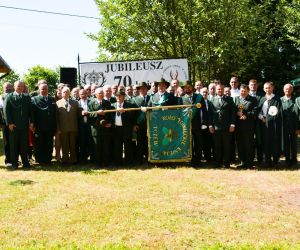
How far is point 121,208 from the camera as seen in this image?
234 inches

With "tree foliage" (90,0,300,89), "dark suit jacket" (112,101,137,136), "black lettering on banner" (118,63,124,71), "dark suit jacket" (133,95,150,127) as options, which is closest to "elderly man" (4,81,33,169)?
"dark suit jacket" (112,101,137,136)

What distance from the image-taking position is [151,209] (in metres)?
5.91

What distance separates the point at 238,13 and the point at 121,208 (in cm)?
1265

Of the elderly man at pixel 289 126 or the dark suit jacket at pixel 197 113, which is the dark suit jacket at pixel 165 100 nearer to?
the dark suit jacket at pixel 197 113

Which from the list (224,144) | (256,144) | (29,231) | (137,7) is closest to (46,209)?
(29,231)

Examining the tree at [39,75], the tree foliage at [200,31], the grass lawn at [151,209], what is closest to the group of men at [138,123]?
the grass lawn at [151,209]

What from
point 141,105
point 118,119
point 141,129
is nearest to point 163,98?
point 141,105

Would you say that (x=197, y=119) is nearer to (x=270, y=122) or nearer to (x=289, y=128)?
(x=270, y=122)

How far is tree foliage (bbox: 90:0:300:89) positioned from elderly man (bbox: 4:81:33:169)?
27.0 ft

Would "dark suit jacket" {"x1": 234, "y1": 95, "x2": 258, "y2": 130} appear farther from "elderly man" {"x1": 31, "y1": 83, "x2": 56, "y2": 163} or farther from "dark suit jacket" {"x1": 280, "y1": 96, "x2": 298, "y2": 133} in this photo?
"elderly man" {"x1": 31, "y1": 83, "x2": 56, "y2": 163}

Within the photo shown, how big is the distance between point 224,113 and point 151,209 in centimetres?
375

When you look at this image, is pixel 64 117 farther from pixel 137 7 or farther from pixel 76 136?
pixel 137 7

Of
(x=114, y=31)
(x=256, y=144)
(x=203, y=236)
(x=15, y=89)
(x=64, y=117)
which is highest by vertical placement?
(x=114, y=31)

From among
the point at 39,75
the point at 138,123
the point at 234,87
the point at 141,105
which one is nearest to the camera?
the point at 138,123
